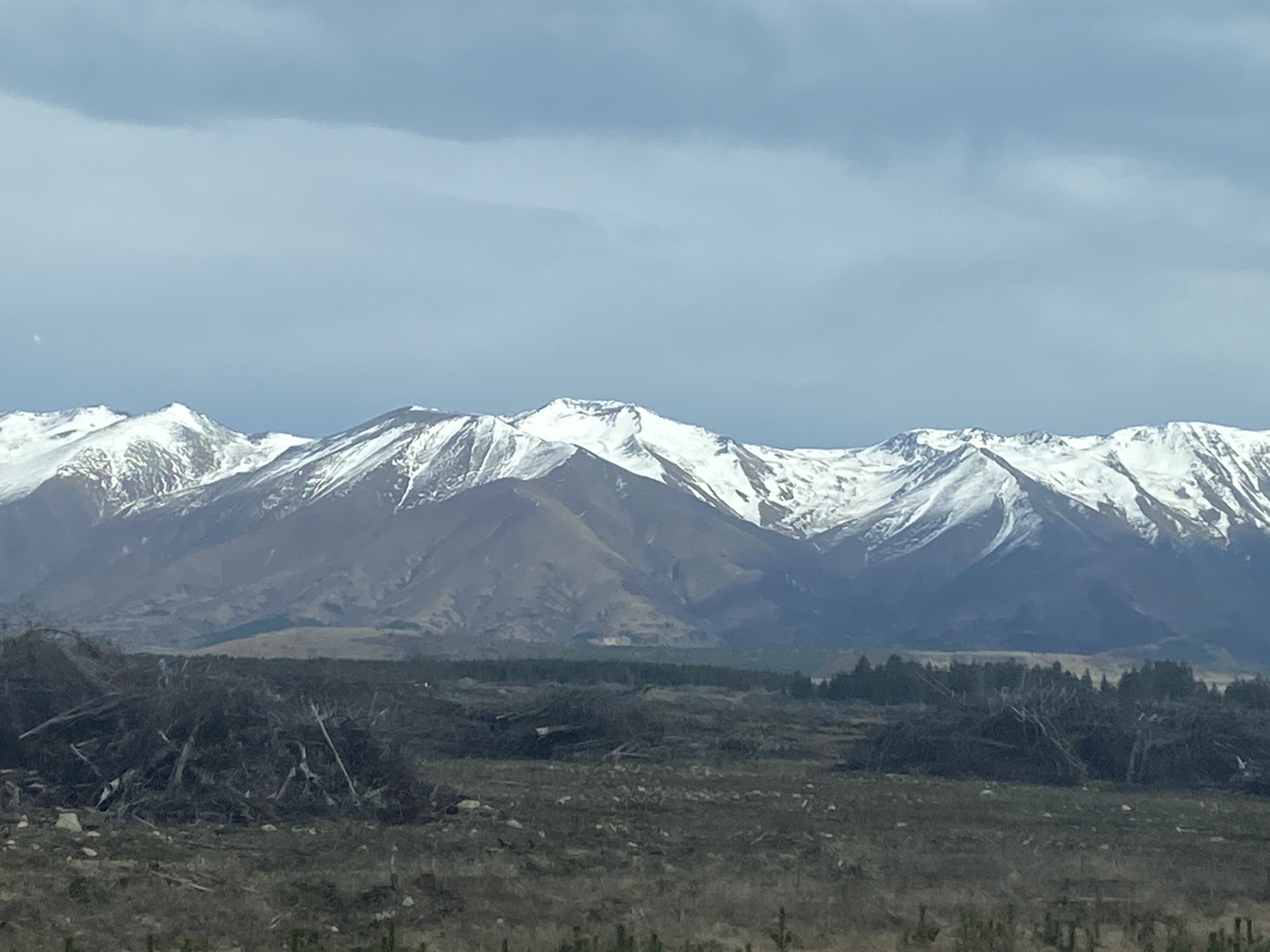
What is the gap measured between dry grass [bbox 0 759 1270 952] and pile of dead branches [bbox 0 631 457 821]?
1.28 m

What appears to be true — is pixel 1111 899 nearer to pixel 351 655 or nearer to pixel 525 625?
pixel 351 655

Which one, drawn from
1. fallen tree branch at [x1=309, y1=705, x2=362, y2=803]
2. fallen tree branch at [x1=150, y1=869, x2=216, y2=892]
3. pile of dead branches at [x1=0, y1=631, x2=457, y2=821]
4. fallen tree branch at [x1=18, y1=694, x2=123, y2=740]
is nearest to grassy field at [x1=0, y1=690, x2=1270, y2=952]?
fallen tree branch at [x1=150, y1=869, x2=216, y2=892]

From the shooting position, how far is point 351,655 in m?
114

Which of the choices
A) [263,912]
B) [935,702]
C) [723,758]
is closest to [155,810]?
[263,912]

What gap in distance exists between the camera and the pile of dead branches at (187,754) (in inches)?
965

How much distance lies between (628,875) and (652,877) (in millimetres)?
329

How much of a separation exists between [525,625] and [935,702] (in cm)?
12937

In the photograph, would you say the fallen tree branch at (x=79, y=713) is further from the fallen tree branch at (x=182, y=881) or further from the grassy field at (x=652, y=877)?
the fallen tree branch at (x=182, y=881)

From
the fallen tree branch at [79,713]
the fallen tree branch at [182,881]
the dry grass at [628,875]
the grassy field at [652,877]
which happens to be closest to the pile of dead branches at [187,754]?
the fallen tree branch at [79,713]

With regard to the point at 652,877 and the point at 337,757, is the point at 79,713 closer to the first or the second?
the point at 337,757

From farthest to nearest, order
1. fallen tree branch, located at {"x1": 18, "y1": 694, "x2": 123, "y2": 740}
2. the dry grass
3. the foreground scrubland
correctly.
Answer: fallen tree branch, located at {"x1": 18, "y1": 694, "x2": 123, "y2": 740} → the foreground scrubland → the dry grass

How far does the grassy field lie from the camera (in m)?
16.7

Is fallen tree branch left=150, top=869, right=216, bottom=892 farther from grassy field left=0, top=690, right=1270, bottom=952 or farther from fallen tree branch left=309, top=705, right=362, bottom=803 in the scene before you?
fallen tree branch left=309, top=705, right=362, bottom=803

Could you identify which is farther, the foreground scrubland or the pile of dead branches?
the pile of dead branches
